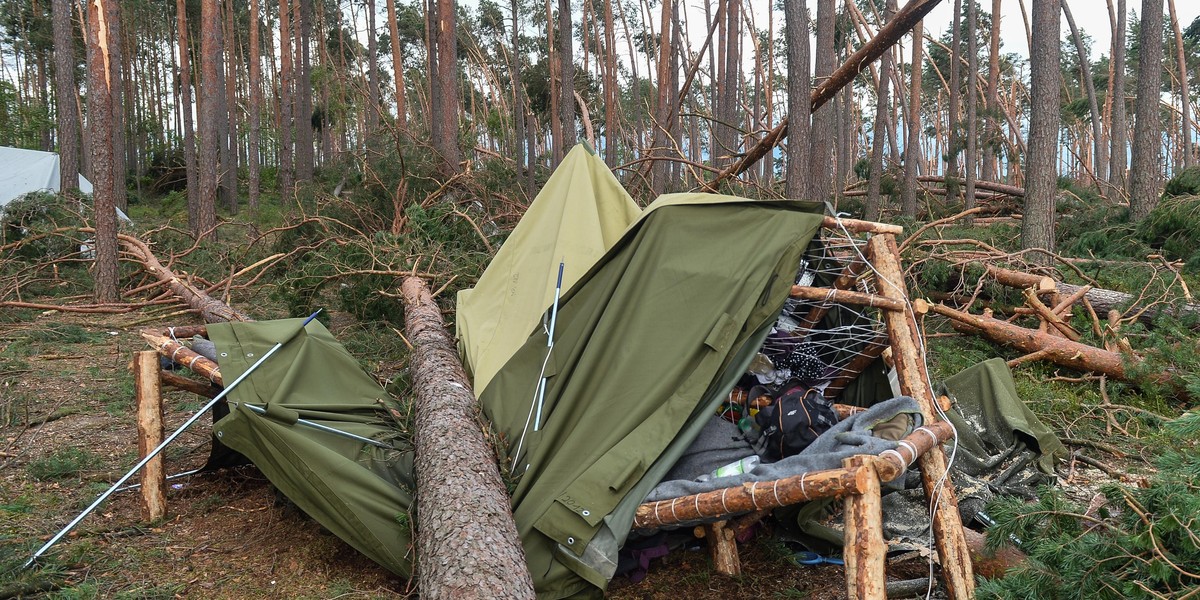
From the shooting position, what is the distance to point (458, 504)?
3143 millimetres

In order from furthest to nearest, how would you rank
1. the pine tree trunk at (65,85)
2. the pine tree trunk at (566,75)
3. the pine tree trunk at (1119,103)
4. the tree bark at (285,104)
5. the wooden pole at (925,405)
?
the tree bark at (285,104)
the pine tree trunk at (1119,103)
the pine tree trunk at (566,75)
the pine tree trunk at (65,85)
the wooden pole at (925,405)

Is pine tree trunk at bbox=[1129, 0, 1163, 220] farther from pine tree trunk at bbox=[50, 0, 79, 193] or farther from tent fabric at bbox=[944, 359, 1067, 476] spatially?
pine tree trunk at bbox=[50, 0, 79, 193]

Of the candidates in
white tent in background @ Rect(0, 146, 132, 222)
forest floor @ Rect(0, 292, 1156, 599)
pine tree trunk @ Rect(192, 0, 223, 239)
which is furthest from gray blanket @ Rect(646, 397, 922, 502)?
white tent in background @ Rect(0, 146, 132, 222)

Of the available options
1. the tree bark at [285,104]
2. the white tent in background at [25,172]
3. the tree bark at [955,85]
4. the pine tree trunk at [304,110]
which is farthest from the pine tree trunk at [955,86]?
the white tent in background at [25,172]

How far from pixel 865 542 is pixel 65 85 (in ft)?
37.2

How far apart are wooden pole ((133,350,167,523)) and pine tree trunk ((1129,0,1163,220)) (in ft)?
31.5

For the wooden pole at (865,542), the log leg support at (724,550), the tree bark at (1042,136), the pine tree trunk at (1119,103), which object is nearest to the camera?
the wooden pole at (865,542)

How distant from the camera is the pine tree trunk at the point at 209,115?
1088 cm

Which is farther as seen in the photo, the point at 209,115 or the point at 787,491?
the point at 209,115

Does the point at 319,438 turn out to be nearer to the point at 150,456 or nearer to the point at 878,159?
the point at 150,456

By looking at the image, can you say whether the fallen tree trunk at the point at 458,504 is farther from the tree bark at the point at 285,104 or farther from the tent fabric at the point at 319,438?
the tree bark at the point at 285,104

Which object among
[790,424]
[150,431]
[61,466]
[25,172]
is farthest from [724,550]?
[25,172]

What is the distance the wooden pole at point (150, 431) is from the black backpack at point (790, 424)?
2.97 m

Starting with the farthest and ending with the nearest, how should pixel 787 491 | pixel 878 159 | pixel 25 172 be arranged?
pixel 25 172 < pixel 878 159 < pixel 787 491
